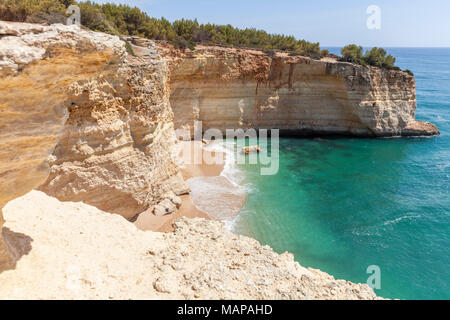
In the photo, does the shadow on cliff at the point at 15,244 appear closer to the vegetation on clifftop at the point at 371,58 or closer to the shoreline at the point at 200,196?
the shoreline at the point at 200,196

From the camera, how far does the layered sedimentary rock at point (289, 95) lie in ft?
80.6

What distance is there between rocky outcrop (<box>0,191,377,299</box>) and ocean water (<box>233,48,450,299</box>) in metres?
5.00

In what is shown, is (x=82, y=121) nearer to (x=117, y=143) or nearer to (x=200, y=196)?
(x=117, y=143)

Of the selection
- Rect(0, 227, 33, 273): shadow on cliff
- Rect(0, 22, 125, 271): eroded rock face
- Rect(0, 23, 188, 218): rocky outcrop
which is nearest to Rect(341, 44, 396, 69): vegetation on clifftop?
Rect(0, 23, 188, 218): rocky outcrop

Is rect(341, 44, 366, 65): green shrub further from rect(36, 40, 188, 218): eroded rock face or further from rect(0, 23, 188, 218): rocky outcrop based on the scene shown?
rect(36, 40, 188, 218): eroded rock face

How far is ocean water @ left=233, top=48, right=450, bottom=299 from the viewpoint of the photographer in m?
11.7

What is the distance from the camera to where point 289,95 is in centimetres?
2753

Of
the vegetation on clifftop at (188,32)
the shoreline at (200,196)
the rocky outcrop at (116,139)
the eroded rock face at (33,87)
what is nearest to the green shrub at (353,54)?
the vegetation on clifftop at (188,32)

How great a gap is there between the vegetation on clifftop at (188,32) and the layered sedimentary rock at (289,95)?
2.31 meters

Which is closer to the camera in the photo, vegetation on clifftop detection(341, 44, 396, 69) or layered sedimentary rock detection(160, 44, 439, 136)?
layered sedimentary rock detection(160, 44, 439, 136)

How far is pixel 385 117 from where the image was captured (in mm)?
28219

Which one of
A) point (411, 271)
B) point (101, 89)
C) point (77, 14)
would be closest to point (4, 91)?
point (101, 89)

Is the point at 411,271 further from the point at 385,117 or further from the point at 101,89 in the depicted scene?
the point at 385,117

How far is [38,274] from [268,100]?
24685 mm
